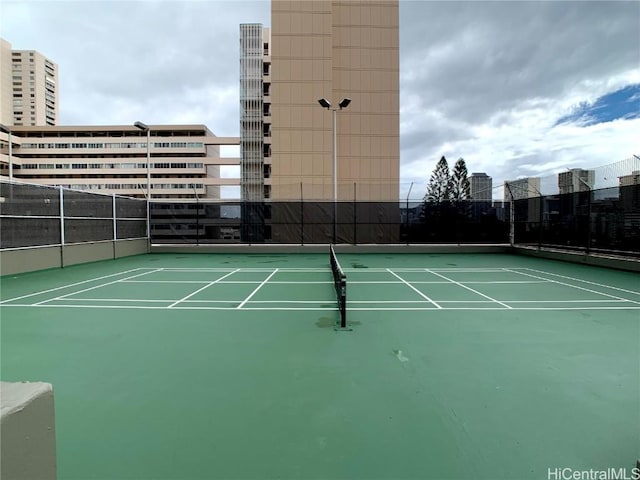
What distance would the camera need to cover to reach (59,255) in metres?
14.4

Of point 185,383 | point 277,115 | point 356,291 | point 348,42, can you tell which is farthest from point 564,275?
point 348,42

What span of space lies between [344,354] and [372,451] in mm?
2066

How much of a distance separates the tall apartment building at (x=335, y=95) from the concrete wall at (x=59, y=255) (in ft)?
48.2

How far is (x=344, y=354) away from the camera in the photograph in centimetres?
487

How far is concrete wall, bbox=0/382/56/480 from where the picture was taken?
1.10 meters

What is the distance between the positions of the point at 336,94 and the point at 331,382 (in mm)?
32021

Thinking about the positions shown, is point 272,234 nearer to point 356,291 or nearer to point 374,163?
point 356,291

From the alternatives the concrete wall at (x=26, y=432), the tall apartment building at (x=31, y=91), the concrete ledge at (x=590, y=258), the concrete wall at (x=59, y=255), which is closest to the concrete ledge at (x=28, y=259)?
the concrete wall at (x=59, y=255)

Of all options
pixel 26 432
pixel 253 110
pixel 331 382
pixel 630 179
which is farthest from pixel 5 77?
pixel 26 432

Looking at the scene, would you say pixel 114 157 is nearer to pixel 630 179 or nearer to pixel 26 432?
pixel 630 179

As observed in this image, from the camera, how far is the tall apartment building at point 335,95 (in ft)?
102

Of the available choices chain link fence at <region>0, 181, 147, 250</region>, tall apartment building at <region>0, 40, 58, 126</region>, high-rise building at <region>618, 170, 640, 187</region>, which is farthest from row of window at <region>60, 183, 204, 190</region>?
high-rise building at <region>618, 170, 640, 187</region>

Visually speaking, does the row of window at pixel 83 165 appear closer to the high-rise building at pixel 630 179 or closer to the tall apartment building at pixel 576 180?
the tall apartment building at pixel 576 180

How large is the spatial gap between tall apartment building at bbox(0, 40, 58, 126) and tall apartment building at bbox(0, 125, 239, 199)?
10318 mm
